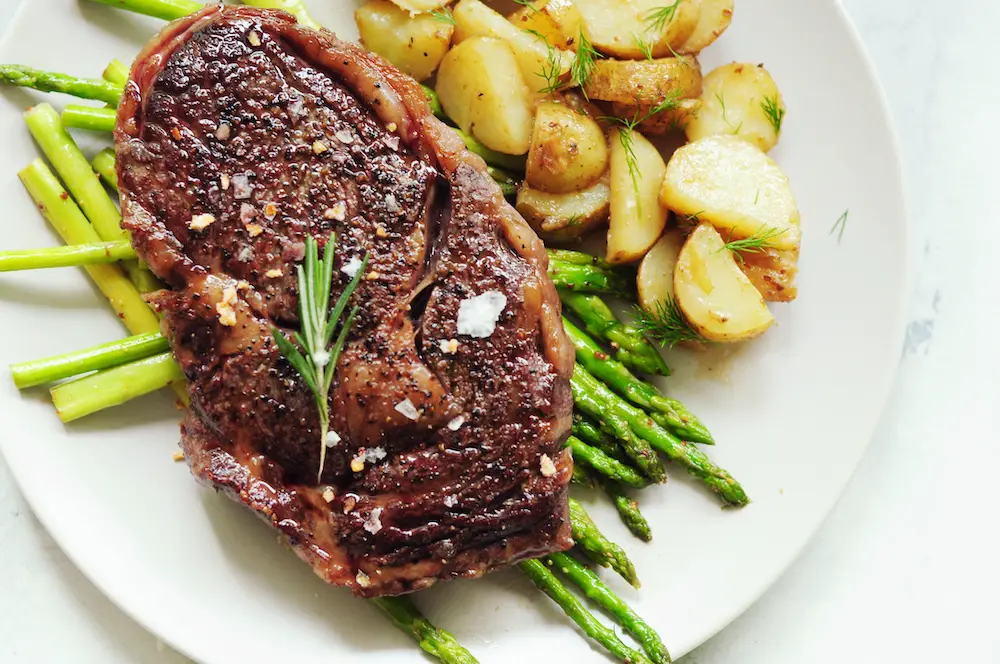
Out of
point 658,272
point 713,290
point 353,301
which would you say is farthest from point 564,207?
point 353,301

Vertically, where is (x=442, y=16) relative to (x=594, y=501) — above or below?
above

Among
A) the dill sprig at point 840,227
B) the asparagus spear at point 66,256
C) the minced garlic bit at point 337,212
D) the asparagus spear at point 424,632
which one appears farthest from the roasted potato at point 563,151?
the asparagus spear at point 424,632

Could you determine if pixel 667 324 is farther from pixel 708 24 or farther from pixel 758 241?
pixel 708 24

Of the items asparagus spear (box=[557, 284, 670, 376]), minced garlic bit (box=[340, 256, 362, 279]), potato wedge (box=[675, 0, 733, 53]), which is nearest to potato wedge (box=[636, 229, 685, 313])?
asparagus spear (box=[557, 284, 670, 376])

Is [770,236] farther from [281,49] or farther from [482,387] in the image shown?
[281,49]

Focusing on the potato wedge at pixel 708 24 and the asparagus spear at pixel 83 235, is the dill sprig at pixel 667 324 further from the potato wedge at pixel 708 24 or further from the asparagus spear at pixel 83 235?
the asparagus spear at pixel 83 235
